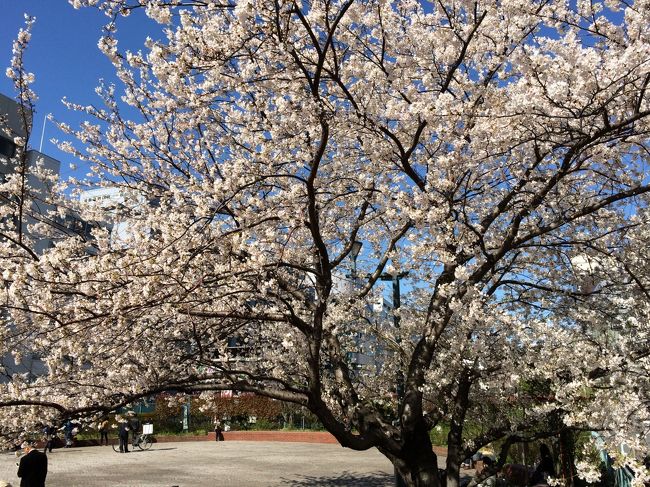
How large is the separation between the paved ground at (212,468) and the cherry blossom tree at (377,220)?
667 centimetres

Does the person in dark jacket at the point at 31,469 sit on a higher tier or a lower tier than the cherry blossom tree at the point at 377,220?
lower

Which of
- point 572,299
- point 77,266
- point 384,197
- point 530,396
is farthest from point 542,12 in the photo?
point 77,266

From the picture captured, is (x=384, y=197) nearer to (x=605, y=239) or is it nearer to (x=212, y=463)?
(x=605, y=239)

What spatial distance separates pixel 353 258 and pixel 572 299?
130 inches

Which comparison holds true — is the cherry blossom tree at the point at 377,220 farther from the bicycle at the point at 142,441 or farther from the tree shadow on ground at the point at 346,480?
the bicycle at the point at 142,441

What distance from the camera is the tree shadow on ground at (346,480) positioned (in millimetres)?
13263

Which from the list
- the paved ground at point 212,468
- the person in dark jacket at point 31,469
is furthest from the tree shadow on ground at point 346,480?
the person in dark jacket at point 31,469

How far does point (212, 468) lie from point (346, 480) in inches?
176

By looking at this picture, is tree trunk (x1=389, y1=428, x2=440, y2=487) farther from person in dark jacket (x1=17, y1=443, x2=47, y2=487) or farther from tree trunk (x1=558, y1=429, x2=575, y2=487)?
person in dark jacket (x1=17, y1=443, x2=47, y2=487)

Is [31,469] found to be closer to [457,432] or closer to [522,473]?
[457,432]

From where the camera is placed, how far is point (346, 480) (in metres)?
14.1

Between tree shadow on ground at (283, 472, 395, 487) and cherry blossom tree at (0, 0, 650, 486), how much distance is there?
5951 mm

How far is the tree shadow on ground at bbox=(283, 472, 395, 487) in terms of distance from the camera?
13263mm

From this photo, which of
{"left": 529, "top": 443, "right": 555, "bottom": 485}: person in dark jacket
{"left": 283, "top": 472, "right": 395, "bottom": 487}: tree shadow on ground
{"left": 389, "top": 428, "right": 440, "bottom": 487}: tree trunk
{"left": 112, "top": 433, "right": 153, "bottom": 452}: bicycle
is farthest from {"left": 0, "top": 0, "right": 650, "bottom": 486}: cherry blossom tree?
{"left": 112, "top": 433, "right": 153, "bottom": 452}: bicycle
